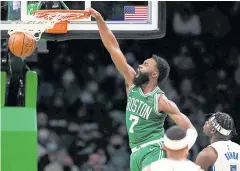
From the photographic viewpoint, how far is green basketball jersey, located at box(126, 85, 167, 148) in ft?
23.3

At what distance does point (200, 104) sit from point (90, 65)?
1531 millimetres

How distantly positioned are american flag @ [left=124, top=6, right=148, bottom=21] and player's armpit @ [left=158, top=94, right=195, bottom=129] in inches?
70.2

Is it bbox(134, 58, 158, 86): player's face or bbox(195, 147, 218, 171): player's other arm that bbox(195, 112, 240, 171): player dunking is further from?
bbox(134, 58, 158, 86): player's face

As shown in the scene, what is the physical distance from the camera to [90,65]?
1160cm

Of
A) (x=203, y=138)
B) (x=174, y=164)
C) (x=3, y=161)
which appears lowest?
(x=203, y=138)

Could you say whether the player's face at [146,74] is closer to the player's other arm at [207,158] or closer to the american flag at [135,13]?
the player's other arm at [207,158]

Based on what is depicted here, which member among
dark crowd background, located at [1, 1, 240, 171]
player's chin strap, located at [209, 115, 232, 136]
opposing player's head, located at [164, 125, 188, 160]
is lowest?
dark crowd background, located at [1, 1, 240, 171]

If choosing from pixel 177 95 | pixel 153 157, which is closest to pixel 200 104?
pixel 177 95

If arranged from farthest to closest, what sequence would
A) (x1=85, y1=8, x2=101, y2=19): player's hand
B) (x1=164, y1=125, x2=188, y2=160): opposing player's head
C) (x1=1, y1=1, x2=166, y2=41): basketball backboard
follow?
(x1=1, y1=1, x2=166, y2=41): basketball backboard
(x1=85, y1=8, x2=101, y2=19): player's hand
(x1=164, y1=125, x2=188, y2=160): opposing player's head

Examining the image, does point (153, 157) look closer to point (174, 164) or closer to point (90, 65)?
point (174, 164)

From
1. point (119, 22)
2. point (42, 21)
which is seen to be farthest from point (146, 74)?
point (119, 22)

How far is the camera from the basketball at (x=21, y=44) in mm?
7844

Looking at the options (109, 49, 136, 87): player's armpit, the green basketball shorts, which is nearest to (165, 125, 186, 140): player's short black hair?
the green basketball shorts

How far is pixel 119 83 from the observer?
11.6 m
